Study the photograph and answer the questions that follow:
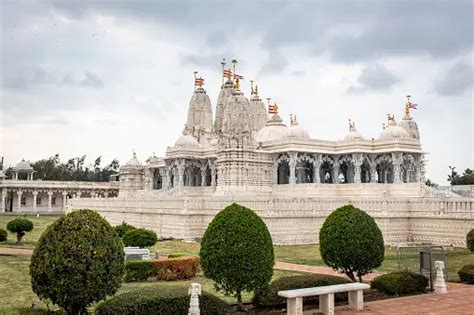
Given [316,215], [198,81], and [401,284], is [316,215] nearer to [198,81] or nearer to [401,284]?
[401,284]

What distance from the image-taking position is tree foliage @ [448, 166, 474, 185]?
64188mm

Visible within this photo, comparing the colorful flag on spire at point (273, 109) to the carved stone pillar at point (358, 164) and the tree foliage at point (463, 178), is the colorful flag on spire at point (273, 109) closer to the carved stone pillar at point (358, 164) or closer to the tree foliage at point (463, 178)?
the carved stone pillar at point (358, 164)

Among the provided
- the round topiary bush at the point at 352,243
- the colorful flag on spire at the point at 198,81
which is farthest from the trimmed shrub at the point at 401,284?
the colorful flag on spire at the point at 198,81

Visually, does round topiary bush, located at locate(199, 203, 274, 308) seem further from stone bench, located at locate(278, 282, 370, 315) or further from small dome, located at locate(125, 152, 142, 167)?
small dome, located at locate(125, 152, 142, 167)

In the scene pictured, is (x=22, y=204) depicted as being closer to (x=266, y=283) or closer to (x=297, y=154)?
(x=297, y=154)

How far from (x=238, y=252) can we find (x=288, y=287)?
1.94 m

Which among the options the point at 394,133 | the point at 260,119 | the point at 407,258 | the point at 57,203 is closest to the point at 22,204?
the point at 57,203

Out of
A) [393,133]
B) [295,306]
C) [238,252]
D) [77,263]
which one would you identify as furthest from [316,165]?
[77,263]

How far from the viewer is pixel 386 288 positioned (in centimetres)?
1431

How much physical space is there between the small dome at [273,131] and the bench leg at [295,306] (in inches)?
1368

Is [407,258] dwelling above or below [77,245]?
below

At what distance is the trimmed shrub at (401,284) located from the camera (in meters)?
14.2

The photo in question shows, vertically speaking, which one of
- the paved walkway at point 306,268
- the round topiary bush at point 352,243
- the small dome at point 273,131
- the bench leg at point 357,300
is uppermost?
the small dome at point 273,131

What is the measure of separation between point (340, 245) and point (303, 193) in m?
26.3
